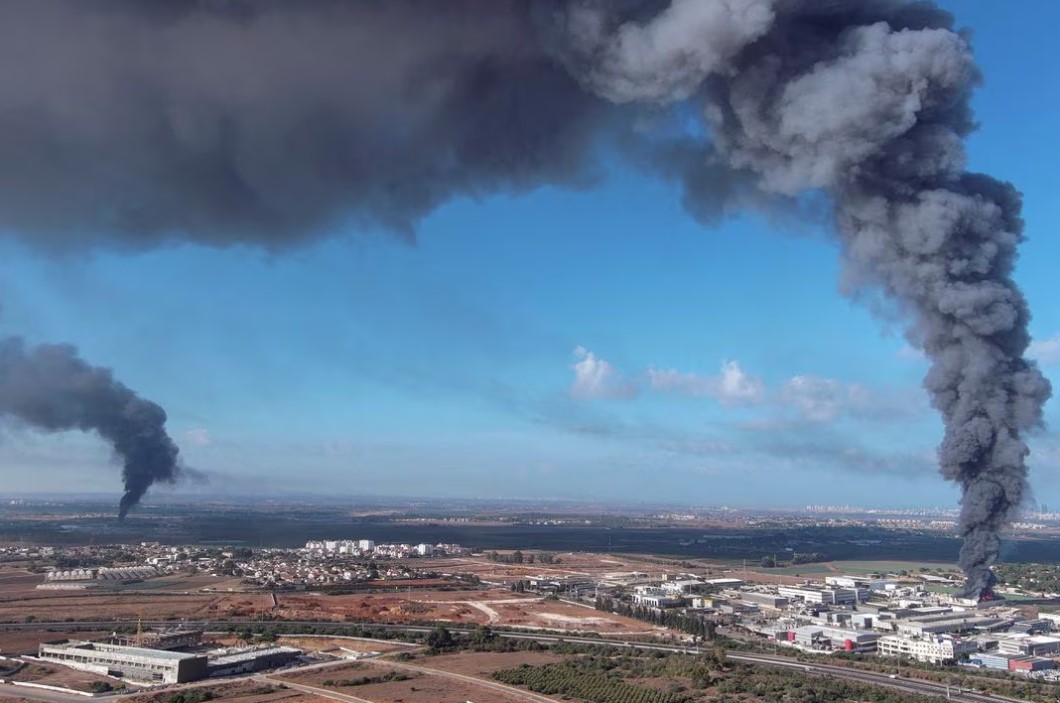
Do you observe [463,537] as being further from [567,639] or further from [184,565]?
[567,639]

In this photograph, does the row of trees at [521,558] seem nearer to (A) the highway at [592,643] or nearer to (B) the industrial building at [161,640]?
(A) the highway at [592,643]

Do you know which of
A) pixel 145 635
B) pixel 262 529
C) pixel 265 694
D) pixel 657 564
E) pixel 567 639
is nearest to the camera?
pixel 265 694

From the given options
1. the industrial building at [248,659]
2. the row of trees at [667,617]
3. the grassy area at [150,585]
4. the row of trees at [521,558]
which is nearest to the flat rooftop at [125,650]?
the industrial building at [248,659]

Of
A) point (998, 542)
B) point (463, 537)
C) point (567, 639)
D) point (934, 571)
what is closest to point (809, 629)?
point (567, 639)

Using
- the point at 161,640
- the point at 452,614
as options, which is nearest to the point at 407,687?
the point at 161,640

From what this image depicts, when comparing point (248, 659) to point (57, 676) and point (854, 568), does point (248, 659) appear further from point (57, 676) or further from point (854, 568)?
point (854, 568)

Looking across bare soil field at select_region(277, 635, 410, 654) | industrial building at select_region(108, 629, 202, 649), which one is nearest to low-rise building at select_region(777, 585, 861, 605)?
bare soil field at select_region(277, 635, 410, 654)
